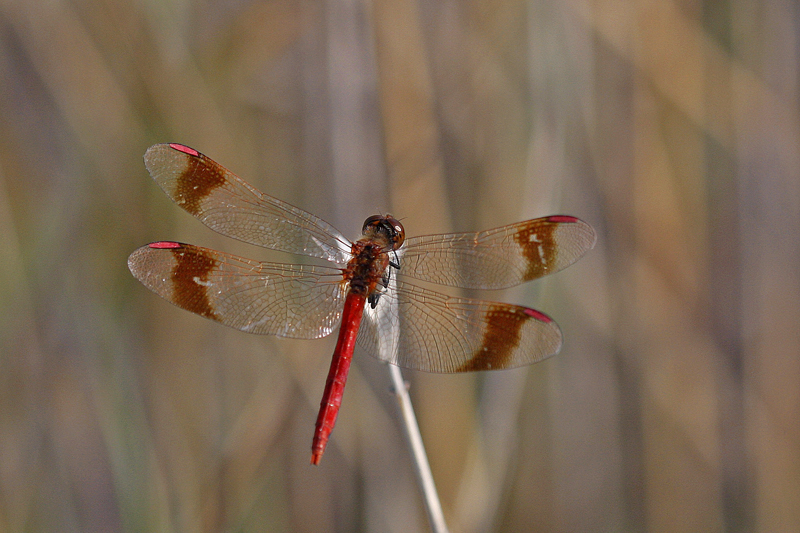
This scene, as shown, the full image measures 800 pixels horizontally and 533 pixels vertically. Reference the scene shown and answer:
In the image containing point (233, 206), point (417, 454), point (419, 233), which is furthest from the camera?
point (419, 233)

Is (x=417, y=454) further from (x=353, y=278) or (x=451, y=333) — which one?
(x=353, y=278)

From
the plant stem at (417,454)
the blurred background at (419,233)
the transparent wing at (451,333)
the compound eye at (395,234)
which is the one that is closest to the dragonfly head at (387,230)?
the compound eye at (395,234)

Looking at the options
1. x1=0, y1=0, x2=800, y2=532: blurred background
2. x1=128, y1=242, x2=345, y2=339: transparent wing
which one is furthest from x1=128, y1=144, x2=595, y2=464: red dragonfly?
x1=0, y1=0, x2=800, y2=532: blurred background

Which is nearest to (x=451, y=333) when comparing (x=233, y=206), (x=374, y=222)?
(x=374, y=222)

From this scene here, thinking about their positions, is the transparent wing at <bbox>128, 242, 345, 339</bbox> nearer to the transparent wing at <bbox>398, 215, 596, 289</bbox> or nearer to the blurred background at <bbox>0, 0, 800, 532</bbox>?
the transparent wing at <bbox>398, 215, 596, 289</bbox>

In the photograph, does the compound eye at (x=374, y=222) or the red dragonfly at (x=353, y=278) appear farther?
the compound eye at (x=374, y=222)

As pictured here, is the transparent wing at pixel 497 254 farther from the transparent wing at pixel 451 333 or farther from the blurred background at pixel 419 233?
the blurred background at pixel 419 233
